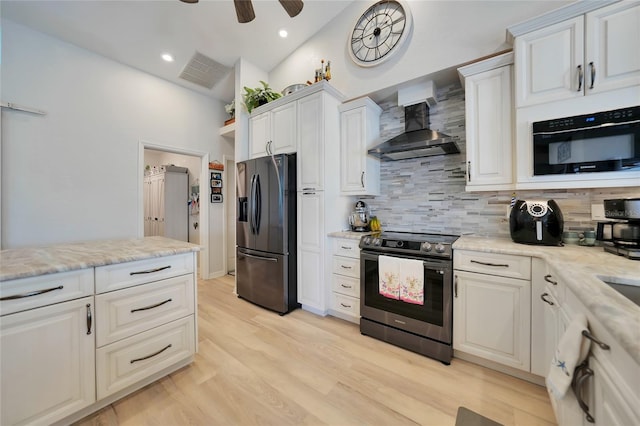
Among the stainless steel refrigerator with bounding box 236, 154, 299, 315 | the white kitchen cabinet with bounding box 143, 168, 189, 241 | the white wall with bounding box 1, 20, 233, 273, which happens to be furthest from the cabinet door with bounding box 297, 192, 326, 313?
the white kitchen cabinet with bounding box 143, 168, 189, 241

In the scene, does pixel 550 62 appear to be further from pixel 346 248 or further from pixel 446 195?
pixel 346 248

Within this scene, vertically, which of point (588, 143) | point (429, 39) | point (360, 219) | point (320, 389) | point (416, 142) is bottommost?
point (320, 389)

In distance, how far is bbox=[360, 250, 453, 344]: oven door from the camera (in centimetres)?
179

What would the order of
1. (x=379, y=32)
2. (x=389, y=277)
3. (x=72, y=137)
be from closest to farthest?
(x=389, y=277) < (x=379, y=32) < (x=72, y=137)

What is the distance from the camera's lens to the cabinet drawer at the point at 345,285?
2.36 meters

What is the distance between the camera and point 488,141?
190cm

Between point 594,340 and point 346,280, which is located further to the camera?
point 346,280

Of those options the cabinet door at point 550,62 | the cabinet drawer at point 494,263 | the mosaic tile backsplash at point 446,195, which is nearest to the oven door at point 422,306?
the cabinet drawer at point 494,263

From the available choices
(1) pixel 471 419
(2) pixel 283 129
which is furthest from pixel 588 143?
(2) pixel 283 129

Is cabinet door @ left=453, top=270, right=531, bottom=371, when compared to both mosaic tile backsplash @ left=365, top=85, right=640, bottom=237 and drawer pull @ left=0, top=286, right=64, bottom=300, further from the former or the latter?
drawer pull @ left=0, top=286, right=64, bottom=300

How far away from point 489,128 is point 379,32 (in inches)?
63.3

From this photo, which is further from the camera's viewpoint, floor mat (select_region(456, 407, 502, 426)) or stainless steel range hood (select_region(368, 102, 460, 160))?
stainless steel range hood (select_region(368, 102, 460, 160))

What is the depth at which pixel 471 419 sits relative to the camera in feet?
4.34

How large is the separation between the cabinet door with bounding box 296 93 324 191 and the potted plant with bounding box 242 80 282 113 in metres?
0.68
